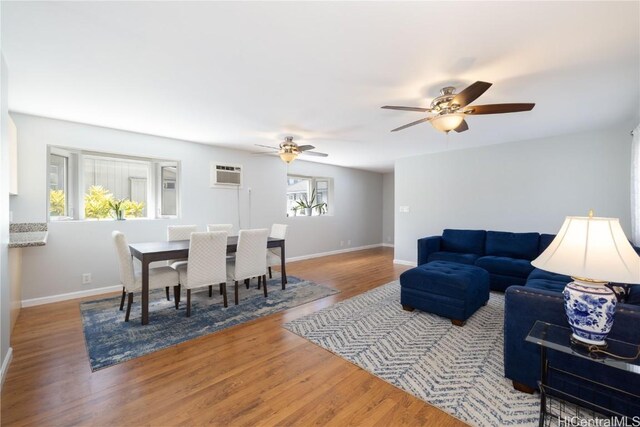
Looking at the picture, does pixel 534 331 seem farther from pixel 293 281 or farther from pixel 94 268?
pixel 94 268

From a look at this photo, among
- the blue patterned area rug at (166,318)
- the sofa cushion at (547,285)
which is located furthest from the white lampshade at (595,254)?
the blue patterned area rug at (166,318)

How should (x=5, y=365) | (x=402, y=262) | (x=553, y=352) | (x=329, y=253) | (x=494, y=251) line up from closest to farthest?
(x=553, y=352) < (x=5, y=365) < (x=494, y=251) < (x=402, y=262) < (x=329, y=253)

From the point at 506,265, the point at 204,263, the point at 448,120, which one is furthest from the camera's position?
the point at 506,265

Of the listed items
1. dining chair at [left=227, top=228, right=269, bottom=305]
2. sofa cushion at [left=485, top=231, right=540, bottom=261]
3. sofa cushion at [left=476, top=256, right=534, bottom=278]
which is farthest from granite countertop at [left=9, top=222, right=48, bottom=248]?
sofa cushion at [left=485, top=231, right=540, bottom=261]

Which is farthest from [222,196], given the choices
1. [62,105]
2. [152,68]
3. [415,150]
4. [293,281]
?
[415,150]

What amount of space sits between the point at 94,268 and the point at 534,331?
5063mm

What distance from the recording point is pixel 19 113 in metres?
3.37

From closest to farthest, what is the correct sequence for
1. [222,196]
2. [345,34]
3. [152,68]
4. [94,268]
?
[345,34], [152,68], [94,268], [222,196]

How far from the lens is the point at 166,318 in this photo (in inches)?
120

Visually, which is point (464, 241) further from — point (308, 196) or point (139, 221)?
point (139, 221)

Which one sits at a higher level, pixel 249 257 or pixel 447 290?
pixel 249 257

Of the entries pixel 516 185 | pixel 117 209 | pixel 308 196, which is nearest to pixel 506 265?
pixel 516 185

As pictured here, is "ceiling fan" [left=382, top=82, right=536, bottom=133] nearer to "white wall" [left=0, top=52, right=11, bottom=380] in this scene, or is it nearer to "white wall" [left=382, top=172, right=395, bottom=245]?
"white wall" [left=0, top=52, right=11, bottom=380]

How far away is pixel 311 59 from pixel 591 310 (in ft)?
7.77
